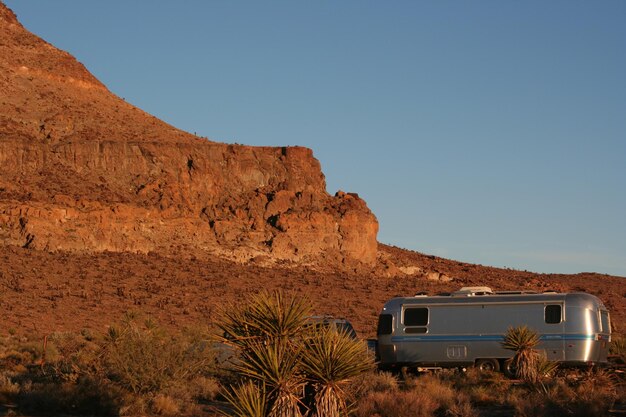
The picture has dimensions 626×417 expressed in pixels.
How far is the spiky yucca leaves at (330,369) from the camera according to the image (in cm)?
1454

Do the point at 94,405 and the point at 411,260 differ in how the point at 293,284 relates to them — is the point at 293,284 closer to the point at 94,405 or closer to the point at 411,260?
the point at 411,260

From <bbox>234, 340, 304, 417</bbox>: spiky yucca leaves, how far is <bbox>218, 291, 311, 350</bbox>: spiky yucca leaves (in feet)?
0.70

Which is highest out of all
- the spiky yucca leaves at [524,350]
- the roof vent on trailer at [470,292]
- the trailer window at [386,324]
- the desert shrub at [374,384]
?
the roof vent on trailer at [470,292]

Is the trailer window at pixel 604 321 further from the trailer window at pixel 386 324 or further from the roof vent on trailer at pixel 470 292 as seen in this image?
the trailer window at pixel 386 324

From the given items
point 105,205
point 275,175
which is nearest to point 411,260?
point 275,175

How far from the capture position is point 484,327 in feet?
86.4

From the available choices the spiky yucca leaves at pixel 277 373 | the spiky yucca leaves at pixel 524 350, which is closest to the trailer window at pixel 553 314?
the spiky yucca leaves at pixel 524 350

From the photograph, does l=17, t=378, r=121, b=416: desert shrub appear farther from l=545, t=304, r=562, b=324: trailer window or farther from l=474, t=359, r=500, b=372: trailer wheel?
l=545, t=304, r=562, b=324: trailer window

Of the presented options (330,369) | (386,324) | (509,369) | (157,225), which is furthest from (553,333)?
(157,225)

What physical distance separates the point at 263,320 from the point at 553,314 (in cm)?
1293

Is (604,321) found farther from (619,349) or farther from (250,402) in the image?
(250,402)

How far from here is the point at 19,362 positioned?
3077 centimetres

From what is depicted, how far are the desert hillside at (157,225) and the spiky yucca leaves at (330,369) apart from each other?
2885 cm

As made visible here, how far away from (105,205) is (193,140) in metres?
14.8
